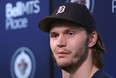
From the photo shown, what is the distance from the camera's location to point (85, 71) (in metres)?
1.38

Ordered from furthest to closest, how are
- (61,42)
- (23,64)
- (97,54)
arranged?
(23,64), (97,54), (61,42)

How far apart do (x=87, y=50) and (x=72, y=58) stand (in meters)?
0.09

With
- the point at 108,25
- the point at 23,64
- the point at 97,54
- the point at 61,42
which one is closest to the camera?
the point at 61,42

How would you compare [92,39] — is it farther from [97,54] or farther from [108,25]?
[108,25]

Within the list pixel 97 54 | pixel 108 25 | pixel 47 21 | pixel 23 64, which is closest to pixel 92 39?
pixel 97 54

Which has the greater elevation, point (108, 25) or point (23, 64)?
point (108, 25)

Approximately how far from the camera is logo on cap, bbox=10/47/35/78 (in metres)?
3.00

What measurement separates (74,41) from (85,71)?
0.13 meters

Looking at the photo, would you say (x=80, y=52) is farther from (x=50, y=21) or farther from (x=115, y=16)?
(x=115, y=16)

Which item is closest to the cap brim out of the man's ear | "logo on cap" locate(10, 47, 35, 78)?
the man's ear

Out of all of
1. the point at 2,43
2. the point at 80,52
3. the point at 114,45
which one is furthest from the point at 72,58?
the point at 2,43

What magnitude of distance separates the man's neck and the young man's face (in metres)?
0.03

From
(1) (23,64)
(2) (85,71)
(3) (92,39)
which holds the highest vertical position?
(3) (92,39)

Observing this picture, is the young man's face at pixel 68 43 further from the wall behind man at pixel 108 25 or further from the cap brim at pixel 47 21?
the wall behind man at pixel 108 25
